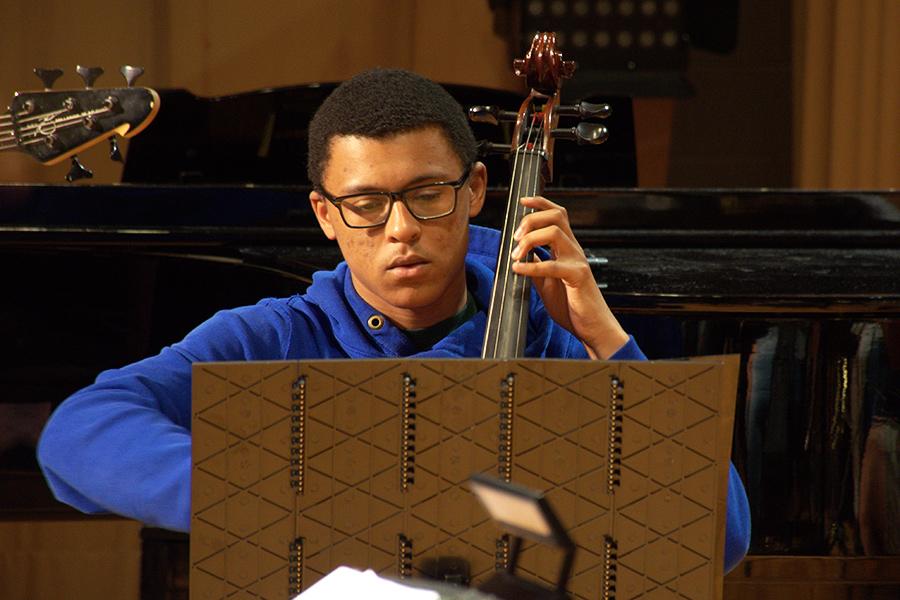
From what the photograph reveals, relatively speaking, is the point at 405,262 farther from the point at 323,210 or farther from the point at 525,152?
the point at 525,152

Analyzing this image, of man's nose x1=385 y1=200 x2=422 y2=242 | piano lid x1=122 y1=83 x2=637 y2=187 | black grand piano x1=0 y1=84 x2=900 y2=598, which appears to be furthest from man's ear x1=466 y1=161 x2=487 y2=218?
piano lid x1=122 y1=83 x2=637 y2=187

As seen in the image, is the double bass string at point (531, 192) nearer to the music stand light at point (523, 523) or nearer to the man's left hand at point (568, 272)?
the man's left hand at point (568, 272)

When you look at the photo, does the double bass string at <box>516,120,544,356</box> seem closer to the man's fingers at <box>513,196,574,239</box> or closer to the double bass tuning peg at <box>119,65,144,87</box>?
the man's fingers at <box>513,196,574,239</box>

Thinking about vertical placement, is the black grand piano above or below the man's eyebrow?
below

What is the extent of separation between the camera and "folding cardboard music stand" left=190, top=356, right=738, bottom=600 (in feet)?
2.79

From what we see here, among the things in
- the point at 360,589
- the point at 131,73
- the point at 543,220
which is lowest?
the point at 360,589

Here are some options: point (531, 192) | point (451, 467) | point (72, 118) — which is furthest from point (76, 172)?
point (451, 467)

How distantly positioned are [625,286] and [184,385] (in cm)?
73

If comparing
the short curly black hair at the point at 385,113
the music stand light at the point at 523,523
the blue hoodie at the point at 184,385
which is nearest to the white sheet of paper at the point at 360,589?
the music stand light at the point at 523,523

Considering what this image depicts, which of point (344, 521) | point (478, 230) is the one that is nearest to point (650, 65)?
point (478, 230)

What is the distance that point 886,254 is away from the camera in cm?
216

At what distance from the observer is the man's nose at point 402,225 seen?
4.06 ft

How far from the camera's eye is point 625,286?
178 cm

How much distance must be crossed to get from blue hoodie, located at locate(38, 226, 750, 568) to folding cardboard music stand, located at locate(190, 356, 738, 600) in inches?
6.7
